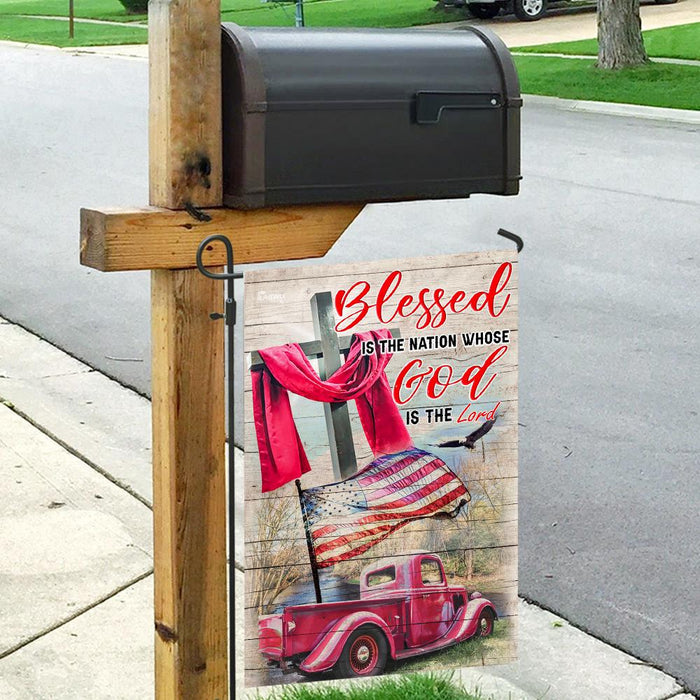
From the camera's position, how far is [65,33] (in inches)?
1135

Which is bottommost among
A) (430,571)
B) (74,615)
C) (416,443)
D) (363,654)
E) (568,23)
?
(74,615)

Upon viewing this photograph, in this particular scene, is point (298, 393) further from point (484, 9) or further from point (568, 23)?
point (484, 9)

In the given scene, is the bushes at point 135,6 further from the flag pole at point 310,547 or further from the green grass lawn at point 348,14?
the flag pole at point 310,547

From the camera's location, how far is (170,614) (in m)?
2.75

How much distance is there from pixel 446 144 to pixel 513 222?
7.28m

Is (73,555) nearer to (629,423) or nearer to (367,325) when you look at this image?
(367,325)

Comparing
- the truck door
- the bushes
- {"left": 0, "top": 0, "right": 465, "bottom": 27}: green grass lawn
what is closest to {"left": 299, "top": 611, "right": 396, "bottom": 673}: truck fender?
the truck door

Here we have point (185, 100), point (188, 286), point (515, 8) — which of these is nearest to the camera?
point (185, 100)

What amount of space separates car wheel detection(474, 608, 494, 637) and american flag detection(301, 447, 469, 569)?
250 mm

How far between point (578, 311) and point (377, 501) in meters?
4.94

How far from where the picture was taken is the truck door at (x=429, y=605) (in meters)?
2.91

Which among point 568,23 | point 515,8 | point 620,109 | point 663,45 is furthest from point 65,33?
point 620,109

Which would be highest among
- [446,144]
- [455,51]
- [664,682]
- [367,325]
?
[455,51]

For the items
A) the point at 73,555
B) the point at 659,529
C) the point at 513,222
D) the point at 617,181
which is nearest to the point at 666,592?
the point at 659,529
